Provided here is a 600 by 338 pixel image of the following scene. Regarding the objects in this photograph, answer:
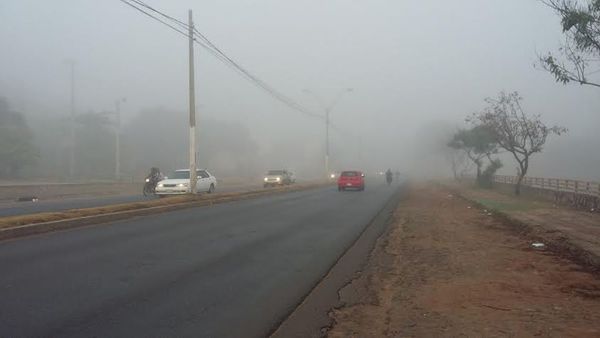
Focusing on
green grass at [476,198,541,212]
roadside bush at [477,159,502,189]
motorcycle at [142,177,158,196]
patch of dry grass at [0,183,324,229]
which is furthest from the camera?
roadside bush at [477,159,502,189]

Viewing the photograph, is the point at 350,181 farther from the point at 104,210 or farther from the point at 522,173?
the point at 104,210

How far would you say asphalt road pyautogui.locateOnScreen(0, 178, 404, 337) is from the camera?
5996mm

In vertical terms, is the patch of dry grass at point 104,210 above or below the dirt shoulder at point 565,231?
above

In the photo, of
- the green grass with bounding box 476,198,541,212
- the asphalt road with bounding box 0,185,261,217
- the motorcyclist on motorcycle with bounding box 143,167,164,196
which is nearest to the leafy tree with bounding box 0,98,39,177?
the motorcyclist on motorcycle with bounding box 143,167,164,196

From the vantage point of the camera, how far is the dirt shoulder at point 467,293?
611cm

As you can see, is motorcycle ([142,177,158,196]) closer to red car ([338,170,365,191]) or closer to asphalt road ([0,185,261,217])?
asphalt road ([0,185,261,217])

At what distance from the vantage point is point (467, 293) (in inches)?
307

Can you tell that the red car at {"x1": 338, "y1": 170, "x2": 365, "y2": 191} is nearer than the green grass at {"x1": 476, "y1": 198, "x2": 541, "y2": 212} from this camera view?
No

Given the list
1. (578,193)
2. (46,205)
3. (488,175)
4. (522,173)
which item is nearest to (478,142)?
(488,175)

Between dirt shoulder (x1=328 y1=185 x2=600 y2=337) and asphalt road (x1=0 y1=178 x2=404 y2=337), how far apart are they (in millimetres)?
917

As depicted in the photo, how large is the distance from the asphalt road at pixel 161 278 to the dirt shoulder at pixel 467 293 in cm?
92

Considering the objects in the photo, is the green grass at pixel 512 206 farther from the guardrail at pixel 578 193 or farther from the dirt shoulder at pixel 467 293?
the dirt shoulder at pixel 467 293

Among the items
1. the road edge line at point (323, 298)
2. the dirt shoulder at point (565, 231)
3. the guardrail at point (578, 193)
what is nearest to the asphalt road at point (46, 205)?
the road edge line at point (323, 298)

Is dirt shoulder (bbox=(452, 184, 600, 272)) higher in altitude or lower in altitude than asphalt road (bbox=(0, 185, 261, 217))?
lower
